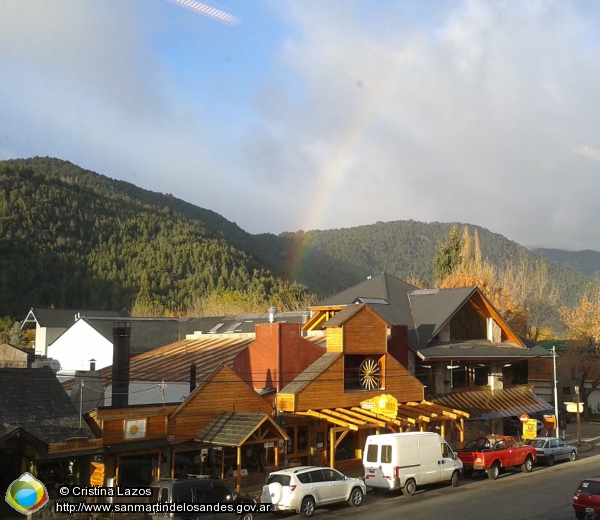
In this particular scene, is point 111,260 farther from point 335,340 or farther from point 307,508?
point 307,508

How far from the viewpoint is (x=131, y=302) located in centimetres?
13375

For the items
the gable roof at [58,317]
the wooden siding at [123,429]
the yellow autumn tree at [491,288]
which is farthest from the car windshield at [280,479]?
the gable roof at [58,317]

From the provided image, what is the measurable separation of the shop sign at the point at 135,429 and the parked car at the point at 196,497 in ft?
15.0

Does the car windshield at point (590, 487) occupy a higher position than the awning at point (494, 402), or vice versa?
the awning at point (494, 402)

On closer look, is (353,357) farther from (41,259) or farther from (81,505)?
(41,259)

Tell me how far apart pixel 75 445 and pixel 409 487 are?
12.9 meters

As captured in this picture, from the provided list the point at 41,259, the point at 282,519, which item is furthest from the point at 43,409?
the point at 41,259

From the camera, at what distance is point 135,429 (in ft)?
84.2

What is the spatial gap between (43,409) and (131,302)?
11214cm

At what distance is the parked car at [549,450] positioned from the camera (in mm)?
35875

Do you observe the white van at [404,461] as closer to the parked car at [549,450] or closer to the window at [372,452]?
the window at [372,452]

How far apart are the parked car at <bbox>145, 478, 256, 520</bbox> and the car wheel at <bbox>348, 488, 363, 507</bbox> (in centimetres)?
491

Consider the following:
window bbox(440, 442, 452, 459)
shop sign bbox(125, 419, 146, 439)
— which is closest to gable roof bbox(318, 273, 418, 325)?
window bbox(440, 442, 452, 459)

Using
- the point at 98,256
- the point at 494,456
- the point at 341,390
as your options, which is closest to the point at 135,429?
the point at 341,390
